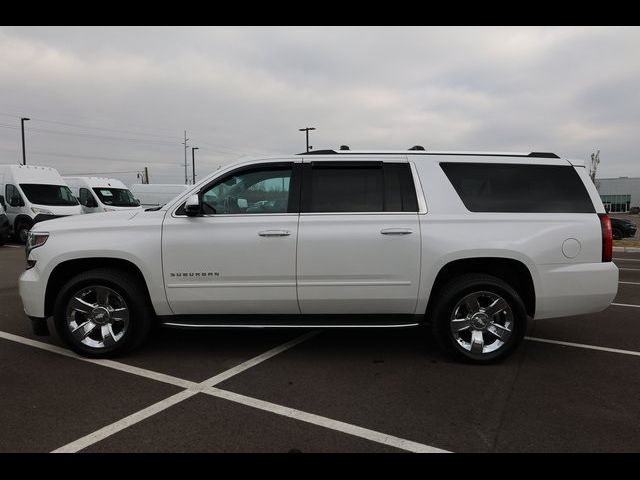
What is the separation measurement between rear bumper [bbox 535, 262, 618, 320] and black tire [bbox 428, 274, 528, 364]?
258mm

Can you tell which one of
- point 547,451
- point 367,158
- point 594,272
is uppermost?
point 367,158

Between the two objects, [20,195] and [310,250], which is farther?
[20,195]

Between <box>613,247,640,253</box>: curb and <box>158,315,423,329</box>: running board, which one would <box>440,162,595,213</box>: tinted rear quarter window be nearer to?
<box>158,315,423,329</box>: running board

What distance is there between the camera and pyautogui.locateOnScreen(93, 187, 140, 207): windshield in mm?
19766

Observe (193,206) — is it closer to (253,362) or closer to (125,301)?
(125,301)

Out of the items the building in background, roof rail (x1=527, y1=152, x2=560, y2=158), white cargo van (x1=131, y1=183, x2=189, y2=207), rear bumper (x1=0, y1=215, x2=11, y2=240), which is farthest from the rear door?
the building in background

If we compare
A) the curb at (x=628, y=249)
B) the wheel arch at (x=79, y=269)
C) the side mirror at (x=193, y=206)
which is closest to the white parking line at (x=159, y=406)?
the wheel arch at (x=79, y=269)

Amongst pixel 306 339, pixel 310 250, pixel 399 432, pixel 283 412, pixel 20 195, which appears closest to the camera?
pixel 399 432

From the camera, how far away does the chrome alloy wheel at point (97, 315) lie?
4.49 meters

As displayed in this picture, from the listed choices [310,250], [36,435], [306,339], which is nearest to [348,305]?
[310,250]

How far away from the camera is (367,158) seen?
4.60 metres

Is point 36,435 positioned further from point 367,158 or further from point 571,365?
point 571,365

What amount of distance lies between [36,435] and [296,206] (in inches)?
103

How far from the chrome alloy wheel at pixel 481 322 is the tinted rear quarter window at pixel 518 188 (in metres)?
0.83
